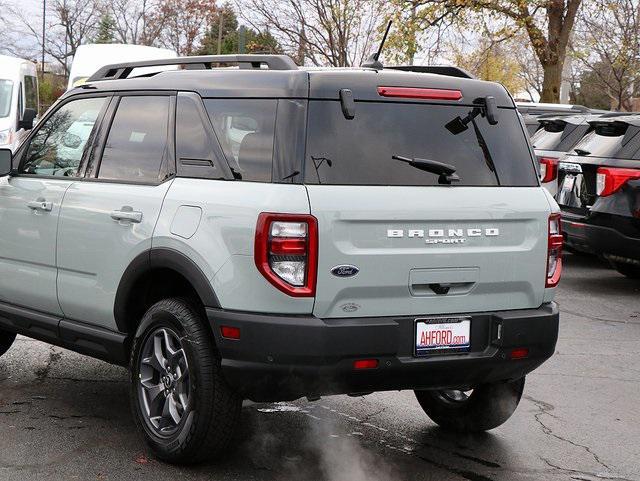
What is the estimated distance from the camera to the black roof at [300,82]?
4.68m

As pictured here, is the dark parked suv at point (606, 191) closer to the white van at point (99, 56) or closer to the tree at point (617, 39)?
the white van at point (99, 56)

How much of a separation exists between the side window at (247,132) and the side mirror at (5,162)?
5.73 feet

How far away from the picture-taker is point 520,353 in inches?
193

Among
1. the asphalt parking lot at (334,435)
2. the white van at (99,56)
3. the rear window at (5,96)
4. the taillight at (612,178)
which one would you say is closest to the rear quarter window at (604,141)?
the taillight at (612,178)

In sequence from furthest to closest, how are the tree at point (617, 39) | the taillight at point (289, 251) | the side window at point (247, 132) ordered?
the tree at point (617, 39) → the side window at point (247, 132) → the taillight at point (289, 251)

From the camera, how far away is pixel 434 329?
4691 millimetres

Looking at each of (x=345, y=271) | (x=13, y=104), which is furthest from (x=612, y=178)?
(x=13, y=104)

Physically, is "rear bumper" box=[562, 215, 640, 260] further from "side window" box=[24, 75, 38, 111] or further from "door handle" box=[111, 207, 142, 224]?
"side window" box=[24, 75, 38, 111]

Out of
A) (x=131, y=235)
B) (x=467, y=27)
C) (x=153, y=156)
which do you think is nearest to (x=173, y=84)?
(x=153, y=156)

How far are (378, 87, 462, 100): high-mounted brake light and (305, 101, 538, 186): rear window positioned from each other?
41mm

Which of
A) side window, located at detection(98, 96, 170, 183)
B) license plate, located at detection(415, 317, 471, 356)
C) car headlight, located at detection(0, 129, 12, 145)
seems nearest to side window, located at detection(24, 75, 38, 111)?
car headlight, located at detection(0, 129, 12, 145)

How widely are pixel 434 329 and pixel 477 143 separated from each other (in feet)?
3.07

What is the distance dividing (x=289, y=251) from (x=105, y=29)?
6907cm

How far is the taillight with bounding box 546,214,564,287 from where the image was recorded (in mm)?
5078
